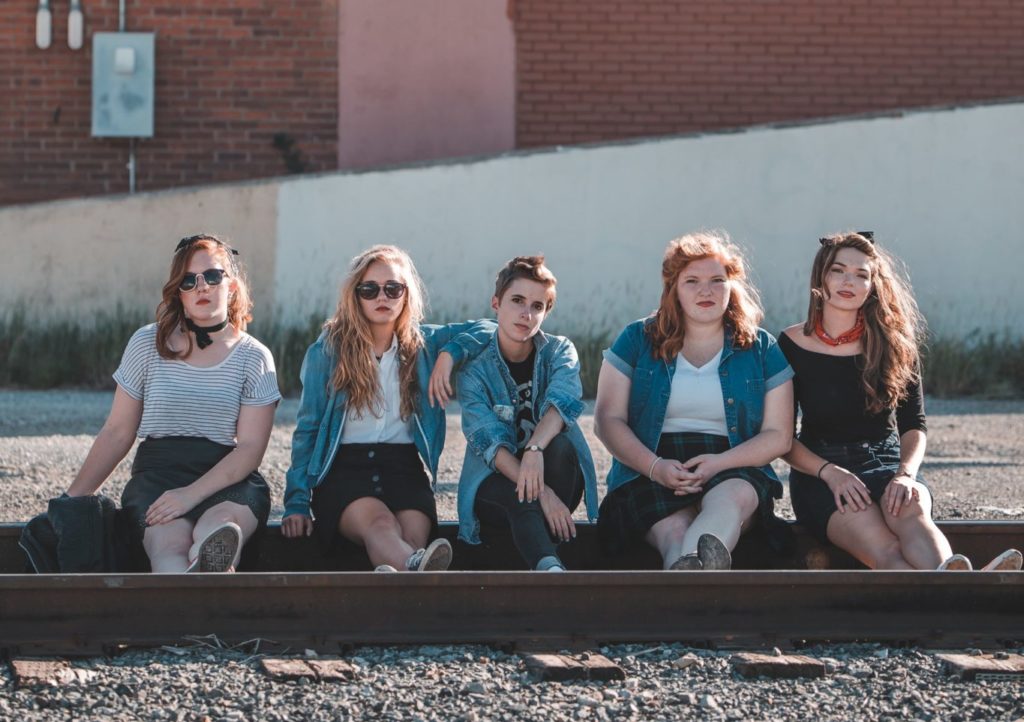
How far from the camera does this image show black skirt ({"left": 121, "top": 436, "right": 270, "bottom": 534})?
5496mm

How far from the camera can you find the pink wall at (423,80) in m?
15.6

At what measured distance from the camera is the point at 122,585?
15.5 feet

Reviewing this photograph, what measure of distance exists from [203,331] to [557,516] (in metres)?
1.48

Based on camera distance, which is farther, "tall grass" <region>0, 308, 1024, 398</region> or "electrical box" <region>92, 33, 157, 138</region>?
"electrical box" <region>92, 33, 157, 138</region>

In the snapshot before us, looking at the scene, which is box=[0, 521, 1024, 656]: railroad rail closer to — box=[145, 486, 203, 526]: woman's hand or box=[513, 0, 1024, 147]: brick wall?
box=[145, 486, 203, 526]: woman's hand

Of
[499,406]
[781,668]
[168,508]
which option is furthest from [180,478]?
[781,668]

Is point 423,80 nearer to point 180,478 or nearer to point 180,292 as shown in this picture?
point 180,292

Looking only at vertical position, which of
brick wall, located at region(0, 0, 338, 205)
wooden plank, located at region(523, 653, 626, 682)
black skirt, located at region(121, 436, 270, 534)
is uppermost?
brick wall, located at region(0, 0, 338, 205)

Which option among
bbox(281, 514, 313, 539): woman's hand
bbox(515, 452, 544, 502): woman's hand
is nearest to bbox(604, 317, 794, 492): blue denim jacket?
bbox(515, 452, 544, 502): woman's hand

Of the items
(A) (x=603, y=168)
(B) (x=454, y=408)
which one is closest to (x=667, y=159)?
(A) (x=603, y=168)

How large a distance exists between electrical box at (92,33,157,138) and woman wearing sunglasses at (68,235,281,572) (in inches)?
401

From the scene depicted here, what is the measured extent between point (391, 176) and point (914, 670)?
32.7 feet

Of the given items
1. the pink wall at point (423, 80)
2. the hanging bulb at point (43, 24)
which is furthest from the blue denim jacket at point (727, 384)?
the hanging bulb at point (43, 24)

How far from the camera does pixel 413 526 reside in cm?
570
